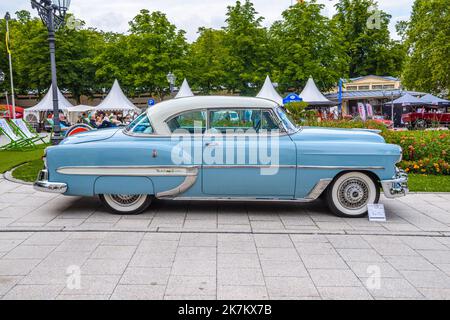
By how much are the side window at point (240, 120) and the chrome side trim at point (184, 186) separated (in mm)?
709

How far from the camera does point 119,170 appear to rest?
629 cm

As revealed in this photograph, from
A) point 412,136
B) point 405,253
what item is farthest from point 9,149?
point 405,253

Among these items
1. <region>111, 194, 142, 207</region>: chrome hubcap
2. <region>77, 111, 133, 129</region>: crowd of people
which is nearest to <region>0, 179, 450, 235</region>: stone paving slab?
<region>111, 194, 142, 207</region>: chrome hubcap

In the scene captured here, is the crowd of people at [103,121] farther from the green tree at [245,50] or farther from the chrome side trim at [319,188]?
the green tree at [245,50]

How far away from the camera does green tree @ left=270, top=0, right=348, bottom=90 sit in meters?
35.3

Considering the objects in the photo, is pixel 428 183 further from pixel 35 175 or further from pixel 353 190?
pixel 35 175

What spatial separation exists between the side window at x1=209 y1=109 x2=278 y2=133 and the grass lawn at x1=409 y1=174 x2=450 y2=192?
3889 millimetres

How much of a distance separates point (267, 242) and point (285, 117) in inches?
85.6

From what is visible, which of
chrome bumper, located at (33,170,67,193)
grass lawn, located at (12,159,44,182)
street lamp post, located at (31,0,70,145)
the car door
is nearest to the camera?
the car door

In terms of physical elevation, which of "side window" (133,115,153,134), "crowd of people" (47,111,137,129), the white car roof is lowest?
"crowd of people" (47,111,137,129)

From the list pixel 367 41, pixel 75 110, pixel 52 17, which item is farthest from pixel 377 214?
pixel 367 41

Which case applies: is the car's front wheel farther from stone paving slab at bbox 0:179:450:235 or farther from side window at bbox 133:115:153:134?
side window at bbox 133:115:153:134

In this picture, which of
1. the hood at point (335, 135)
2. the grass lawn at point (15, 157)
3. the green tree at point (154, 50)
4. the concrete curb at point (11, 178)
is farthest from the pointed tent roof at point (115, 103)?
the hood at point (335, 135)

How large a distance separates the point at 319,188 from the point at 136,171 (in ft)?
8.83
